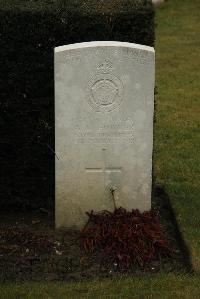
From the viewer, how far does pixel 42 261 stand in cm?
608

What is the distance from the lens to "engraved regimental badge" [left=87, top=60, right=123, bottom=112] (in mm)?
6246

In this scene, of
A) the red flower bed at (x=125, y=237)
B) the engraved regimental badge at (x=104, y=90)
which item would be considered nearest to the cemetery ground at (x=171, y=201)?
the red flower bed at (x=125, y=237)

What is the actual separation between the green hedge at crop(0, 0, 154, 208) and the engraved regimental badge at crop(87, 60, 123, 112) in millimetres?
614

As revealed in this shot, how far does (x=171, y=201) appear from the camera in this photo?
7.37m

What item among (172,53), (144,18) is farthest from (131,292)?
(172,53)

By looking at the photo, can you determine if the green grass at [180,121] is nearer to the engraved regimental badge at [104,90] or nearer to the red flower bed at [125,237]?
the red flower bed at [125,237]

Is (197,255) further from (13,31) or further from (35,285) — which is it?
(13,31)

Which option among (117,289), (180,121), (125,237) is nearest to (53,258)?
(125,237)

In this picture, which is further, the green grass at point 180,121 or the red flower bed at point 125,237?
the green grass at point 180,121

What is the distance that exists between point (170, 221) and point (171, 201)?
404 millimetres

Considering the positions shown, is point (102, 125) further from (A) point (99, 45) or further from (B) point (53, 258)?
(B) point (53, 258)

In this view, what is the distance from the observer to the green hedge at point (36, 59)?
21.9ft

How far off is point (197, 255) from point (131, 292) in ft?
2.41

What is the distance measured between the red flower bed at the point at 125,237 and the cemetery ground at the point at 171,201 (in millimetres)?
159
